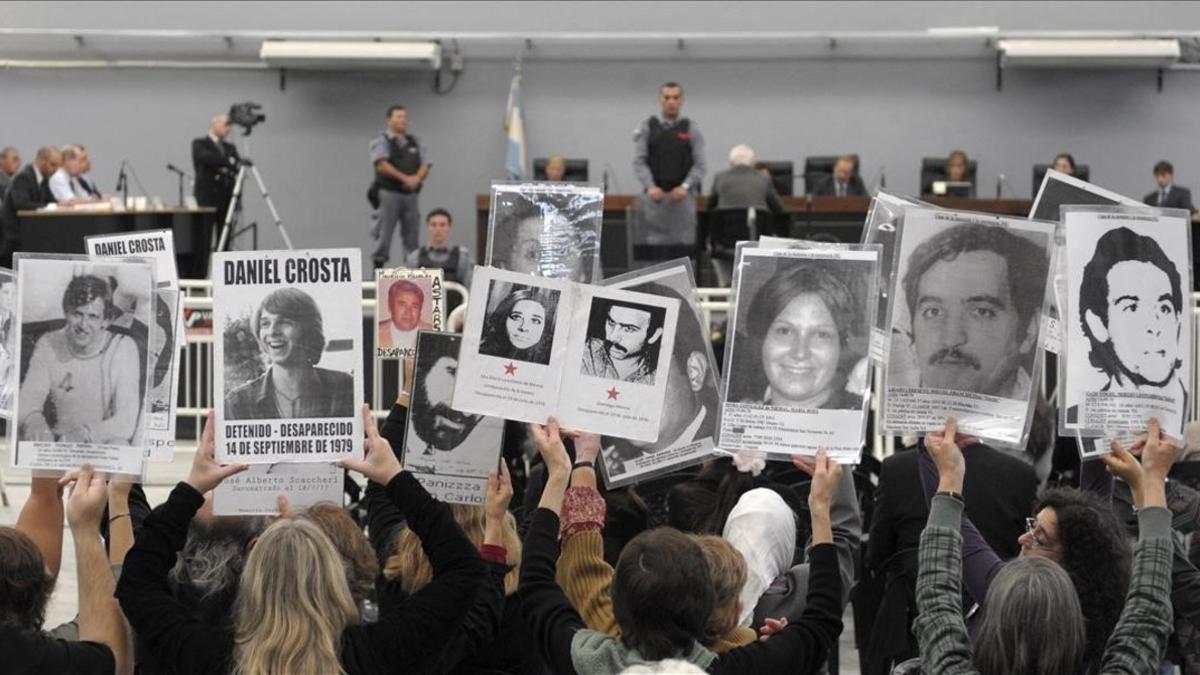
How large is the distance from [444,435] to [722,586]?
1.04 m

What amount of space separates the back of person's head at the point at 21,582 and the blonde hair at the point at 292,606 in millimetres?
345

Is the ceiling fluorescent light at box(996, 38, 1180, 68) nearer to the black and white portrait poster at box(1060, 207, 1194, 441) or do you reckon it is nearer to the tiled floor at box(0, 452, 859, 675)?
the tiled floor at box(0, 452, 859, 675)

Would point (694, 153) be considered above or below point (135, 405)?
above

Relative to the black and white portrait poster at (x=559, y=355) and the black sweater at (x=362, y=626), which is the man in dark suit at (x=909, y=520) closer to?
the black and white portrait poster at (x=559, y=355)

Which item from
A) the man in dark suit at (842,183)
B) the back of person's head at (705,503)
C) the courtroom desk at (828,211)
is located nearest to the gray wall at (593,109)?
the man in dark suit at (842,183)

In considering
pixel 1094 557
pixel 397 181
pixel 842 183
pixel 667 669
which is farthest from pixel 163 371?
pixel 842 183

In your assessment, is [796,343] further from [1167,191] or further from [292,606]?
[1167,191]

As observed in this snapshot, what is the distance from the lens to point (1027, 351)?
3477mm

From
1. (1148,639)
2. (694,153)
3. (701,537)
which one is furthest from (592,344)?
(694,153)

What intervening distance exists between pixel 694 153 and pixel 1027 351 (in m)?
9.42

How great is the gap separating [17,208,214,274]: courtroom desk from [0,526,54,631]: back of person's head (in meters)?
9.82

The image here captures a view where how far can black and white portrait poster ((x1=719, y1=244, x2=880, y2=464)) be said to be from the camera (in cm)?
345

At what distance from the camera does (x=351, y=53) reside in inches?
707

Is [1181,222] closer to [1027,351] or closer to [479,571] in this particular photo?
[1027,351]
